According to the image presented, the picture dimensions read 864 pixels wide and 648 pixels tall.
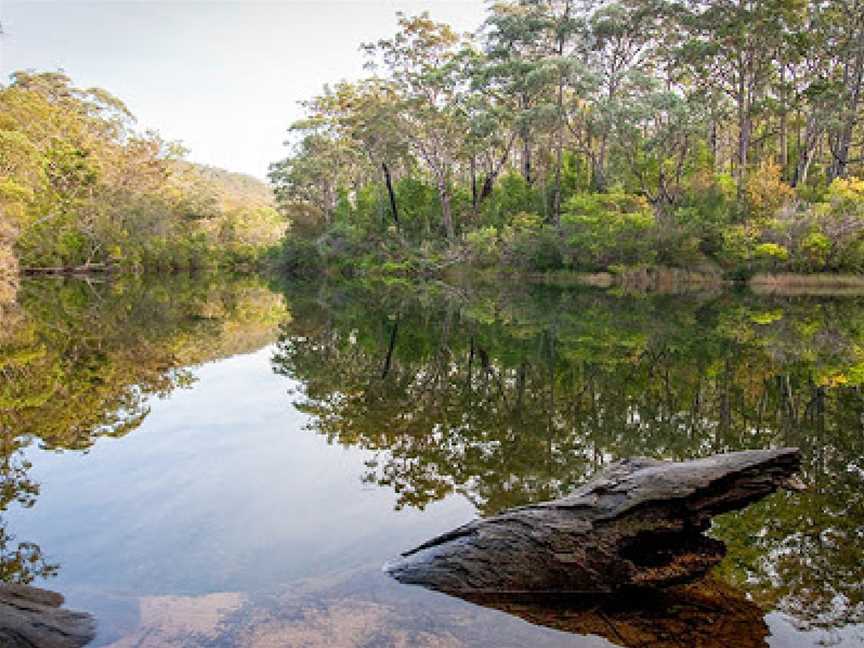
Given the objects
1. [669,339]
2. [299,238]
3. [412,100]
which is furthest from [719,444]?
[299,238]

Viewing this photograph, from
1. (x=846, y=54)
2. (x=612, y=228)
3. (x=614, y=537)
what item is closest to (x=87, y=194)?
(x=612, y=228)

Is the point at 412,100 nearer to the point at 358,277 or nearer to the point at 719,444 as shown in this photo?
the point at 358,277

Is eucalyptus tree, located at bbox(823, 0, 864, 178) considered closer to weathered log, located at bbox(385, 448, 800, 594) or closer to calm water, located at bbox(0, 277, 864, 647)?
calm water, located at bbox(0, 277, 864, 647)

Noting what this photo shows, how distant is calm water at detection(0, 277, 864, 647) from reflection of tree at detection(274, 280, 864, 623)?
0.04m

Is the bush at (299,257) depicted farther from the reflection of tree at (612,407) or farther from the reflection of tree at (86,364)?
the reflection of tree at (612,407)

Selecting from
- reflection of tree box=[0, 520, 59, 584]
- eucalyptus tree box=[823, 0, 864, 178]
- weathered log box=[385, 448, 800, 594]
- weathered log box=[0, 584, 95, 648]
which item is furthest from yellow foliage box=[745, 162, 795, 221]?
weathered log box=[0, 584, 95, 648]

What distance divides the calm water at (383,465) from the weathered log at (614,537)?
177mm

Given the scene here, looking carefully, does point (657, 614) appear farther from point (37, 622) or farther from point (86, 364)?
point (86, 364)

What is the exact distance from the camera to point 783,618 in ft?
11.7

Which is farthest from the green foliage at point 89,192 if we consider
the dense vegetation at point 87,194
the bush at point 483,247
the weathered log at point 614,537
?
the weathered log at point 614,537

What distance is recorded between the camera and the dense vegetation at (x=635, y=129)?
99.7 feet

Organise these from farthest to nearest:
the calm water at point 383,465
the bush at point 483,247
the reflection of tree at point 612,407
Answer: the bush at point 483,247 → the reflection of tree at point 612,407 → the calm water at point 383,465

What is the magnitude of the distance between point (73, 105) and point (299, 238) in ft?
103

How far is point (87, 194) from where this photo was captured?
4694cm
